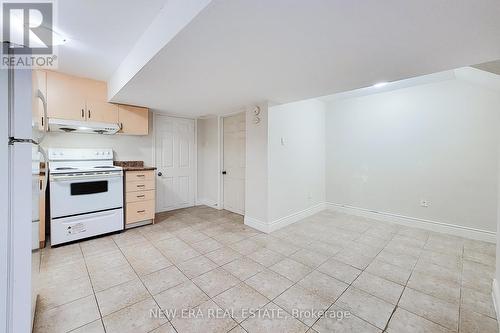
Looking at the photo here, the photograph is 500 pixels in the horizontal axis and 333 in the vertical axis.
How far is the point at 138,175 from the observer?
3432 millimetres

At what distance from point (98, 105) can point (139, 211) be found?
5.81 ft

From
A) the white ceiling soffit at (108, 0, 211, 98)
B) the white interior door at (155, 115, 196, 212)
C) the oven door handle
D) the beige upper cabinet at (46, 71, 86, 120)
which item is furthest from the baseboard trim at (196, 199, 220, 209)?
the white ceiling soffit at (108, 0, 211, 98)

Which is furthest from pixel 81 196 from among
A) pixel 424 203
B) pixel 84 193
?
pixel 424 203

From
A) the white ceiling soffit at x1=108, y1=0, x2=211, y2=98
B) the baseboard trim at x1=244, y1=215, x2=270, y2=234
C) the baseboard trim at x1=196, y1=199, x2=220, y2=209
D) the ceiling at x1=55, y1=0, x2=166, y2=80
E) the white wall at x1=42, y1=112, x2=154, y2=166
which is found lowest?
the baseboard trim at x1=244, y1=215, x2=270, y2=234

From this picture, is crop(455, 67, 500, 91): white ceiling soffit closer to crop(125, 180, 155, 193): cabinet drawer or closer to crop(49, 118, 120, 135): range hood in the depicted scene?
crop(125, 180, 155, 193): cabinet drawer

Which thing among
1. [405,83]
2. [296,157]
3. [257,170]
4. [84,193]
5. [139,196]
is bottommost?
[139,196]

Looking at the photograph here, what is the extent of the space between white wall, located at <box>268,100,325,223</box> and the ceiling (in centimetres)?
202

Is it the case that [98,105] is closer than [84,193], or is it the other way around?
[84,193]

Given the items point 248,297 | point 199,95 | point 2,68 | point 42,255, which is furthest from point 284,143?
point 42,255

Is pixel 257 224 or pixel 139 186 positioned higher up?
pixel 139 186

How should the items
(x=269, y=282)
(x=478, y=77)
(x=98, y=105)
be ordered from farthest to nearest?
1. (x=98, y=105)
2. (x=478, y=77)
3. (x=269, y=282)

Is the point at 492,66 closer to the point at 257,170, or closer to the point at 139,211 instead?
the point at 257,170

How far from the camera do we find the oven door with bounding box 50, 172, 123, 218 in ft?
8.80

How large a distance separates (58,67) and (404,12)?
12.2 ft
